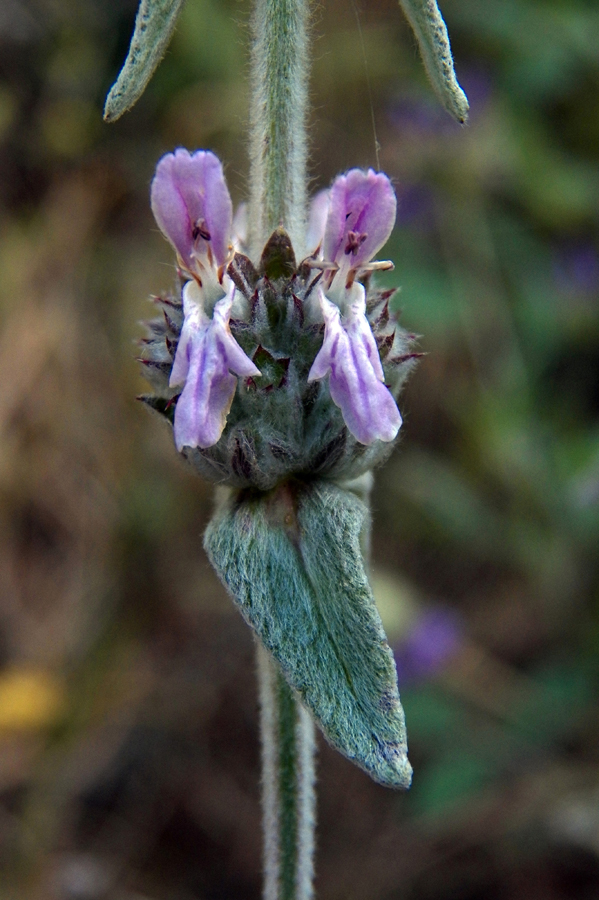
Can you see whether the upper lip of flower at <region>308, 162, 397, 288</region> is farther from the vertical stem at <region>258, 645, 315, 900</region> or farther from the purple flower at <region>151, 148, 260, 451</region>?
the vertical stem at <region>258, 645, 315, 900</region>

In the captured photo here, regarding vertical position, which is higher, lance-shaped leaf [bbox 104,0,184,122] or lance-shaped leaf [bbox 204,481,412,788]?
lance-shaped leaf [bbox 104,0,184,122]

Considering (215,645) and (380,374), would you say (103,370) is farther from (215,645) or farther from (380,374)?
(380,374)

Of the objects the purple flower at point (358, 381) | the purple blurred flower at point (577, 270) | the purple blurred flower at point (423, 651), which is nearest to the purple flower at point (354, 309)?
the purple flower at point (358, 381)

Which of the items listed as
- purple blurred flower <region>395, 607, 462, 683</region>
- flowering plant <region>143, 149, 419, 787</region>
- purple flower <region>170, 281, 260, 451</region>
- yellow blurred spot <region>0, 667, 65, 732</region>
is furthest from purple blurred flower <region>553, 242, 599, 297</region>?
purple flower <region>170, 281, 260, 451</region>

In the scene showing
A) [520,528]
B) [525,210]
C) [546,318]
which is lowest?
[520,528]

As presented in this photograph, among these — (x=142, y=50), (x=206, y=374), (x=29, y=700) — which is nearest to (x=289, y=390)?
(x=206, y=374)

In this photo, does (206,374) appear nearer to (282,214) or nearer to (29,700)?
(282,214)

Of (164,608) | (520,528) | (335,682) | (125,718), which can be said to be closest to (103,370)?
(164,608)
